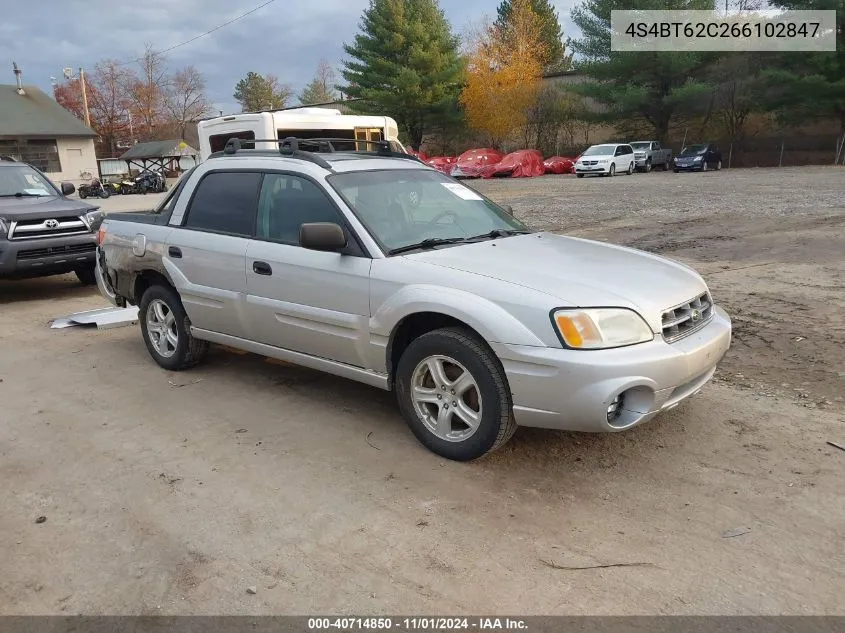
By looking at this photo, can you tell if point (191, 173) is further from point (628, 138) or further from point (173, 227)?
point (628, 138)

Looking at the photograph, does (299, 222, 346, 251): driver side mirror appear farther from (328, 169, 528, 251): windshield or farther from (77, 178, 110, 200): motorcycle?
(77, 178, 110, 200): motorcycle

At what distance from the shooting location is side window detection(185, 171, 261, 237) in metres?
4.79

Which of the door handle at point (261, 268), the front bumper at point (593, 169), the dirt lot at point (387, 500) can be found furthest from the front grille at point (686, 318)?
the front bumper at point (593, 169)

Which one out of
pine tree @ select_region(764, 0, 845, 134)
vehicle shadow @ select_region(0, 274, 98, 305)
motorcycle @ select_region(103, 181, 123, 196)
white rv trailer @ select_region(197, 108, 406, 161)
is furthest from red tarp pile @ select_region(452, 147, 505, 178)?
vehicle shadow @ select_region(0, 274, 98, 305)

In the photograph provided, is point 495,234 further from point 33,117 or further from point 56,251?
point 33,117

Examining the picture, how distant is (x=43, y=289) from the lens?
9719 millimetres

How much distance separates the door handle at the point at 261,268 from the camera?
448 cm

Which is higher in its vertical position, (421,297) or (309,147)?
(309,147)

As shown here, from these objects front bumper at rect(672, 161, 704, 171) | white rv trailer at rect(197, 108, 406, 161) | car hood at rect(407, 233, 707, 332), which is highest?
→ white rv trailer at rect(197, 108, 406, 161)

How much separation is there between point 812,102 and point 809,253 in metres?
28.9

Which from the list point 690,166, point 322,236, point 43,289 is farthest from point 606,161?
point 322,236

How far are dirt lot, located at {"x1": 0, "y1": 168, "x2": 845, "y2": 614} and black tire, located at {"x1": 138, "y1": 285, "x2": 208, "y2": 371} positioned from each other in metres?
0.14

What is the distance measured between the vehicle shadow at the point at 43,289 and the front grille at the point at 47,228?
2.89 ft

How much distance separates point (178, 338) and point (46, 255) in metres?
4.30
